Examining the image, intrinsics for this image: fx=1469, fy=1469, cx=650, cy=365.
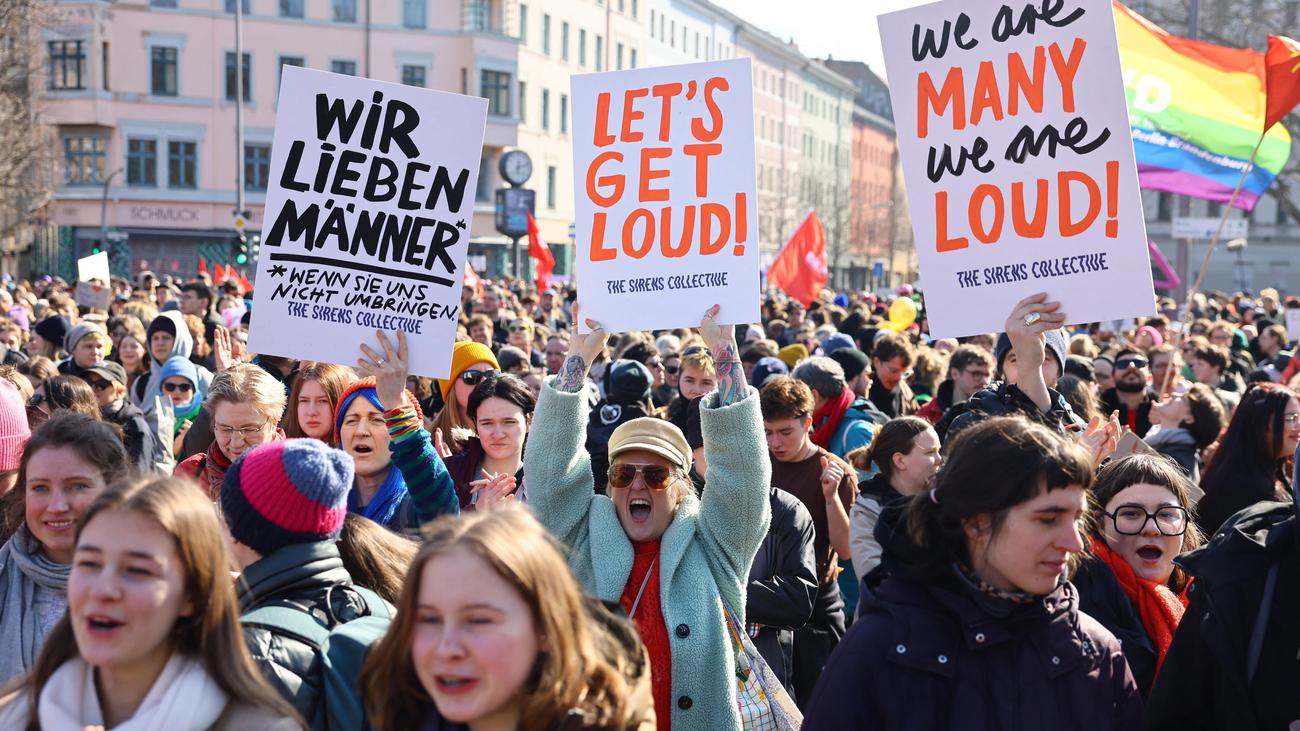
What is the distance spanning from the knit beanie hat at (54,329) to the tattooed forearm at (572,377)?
29.0ft

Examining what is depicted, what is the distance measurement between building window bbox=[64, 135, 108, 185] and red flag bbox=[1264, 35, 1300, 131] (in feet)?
169

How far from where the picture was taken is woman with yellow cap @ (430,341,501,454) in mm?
7086

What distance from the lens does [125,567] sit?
297 centimetres

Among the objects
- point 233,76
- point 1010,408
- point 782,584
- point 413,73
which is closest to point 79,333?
point 782,584

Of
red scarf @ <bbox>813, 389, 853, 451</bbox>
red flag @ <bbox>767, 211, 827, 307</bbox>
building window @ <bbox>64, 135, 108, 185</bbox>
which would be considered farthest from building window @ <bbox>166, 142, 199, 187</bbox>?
red scarf @ <bbox>813, 389, 853, 451</bbox>

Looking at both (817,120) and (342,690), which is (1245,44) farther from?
(817,120)

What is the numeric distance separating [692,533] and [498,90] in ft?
184

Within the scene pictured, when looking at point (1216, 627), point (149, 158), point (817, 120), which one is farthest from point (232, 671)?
point (817, 120)

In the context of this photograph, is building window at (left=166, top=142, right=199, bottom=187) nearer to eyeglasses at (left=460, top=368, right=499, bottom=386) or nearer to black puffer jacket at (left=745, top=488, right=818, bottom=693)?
eyeglasses at (left=460, top=368, right=499, bottom=386)

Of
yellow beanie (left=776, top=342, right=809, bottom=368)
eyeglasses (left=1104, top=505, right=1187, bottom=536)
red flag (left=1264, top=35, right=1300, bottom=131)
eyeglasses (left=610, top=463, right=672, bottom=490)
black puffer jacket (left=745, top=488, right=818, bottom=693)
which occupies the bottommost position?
black puffer jacket (left=745, top=488, right=818, bottom=693)

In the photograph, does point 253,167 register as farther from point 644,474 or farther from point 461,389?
point 644,474

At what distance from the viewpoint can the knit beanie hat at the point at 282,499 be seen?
137 inches

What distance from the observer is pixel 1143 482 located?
4.65 meters

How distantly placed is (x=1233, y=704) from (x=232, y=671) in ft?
7.12
